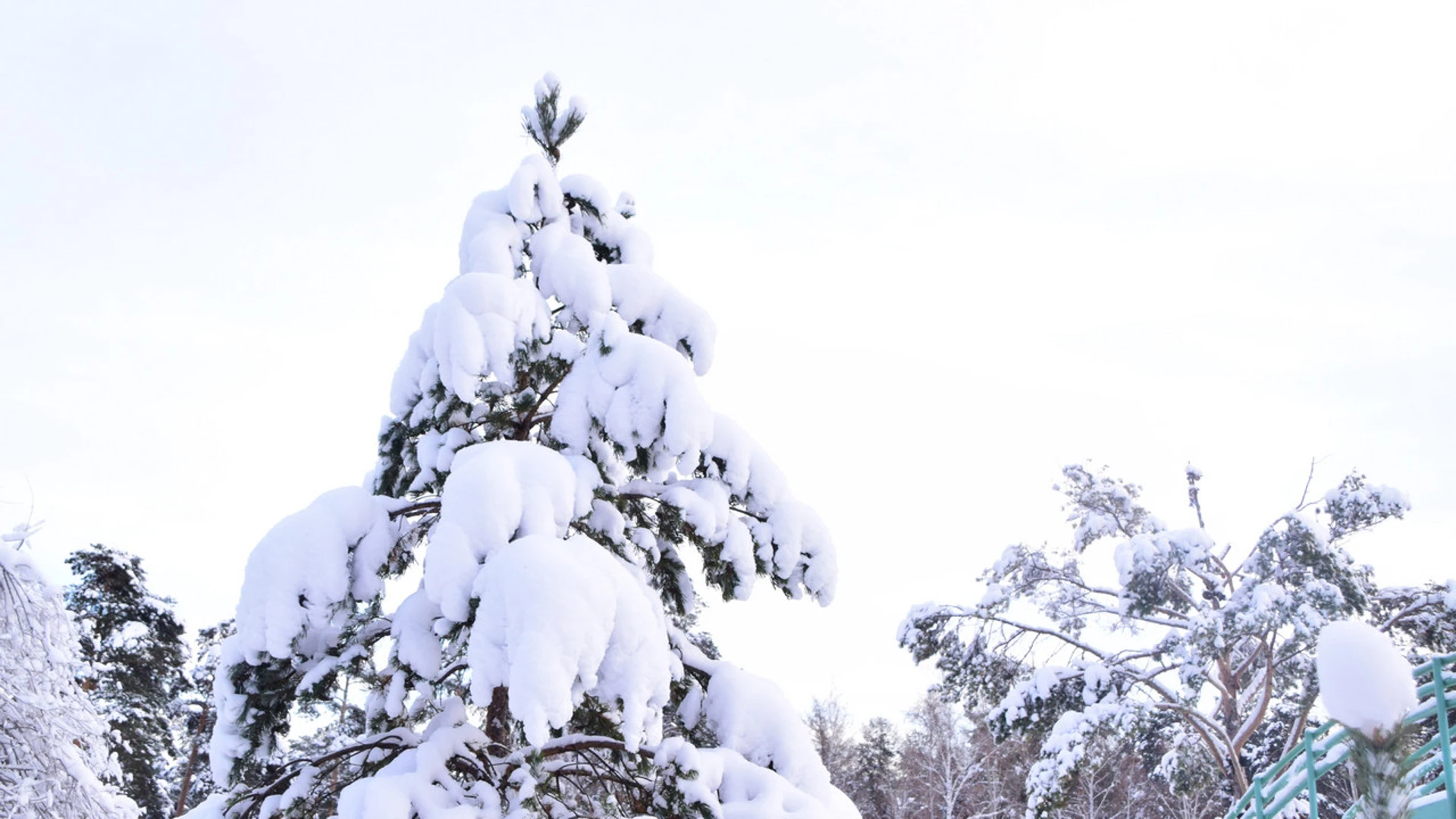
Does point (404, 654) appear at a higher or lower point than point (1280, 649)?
lower

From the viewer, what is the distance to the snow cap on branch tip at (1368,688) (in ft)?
7.41

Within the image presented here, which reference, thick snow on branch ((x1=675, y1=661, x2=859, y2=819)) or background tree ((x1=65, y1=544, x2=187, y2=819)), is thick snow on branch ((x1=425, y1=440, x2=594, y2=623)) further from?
background tree ((x1=65, y1=544, x2=187, y2=819))

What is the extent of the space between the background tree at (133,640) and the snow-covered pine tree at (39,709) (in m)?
15.3

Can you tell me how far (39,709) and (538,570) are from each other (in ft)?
22.3

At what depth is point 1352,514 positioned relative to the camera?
16.5m

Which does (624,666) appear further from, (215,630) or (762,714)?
(215,630)

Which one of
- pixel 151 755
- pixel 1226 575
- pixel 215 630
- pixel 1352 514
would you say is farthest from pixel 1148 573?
pixel 215 630

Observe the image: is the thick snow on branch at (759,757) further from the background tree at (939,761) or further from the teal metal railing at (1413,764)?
the background tree at (939,761)

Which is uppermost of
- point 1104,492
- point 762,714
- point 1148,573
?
point 1104,492

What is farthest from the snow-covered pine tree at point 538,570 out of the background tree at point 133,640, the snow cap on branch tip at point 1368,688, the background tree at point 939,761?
the background tree at point 939,761

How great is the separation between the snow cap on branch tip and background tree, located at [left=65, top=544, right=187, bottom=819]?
2482 cm

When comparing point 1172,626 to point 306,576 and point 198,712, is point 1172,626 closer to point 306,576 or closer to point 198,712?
→ point 306,576

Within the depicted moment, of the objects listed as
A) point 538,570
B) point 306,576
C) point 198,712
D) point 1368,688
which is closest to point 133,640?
point 198,712

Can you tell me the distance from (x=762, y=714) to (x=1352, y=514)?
1512 centimetres
